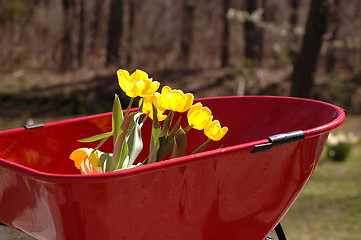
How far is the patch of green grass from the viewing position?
3332 millimetres

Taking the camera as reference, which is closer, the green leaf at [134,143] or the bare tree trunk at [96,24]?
the green leaf at [134,143]

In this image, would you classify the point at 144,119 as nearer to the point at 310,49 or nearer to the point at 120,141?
the point at 120,141

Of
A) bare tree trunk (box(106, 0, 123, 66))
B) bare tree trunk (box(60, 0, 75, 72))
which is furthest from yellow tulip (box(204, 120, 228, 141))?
bare tree trunk (box(60, 0, 75, 72))

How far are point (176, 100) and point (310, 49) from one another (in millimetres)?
2874

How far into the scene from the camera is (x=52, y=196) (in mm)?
1061

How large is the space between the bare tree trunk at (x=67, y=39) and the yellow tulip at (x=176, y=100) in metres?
8.62

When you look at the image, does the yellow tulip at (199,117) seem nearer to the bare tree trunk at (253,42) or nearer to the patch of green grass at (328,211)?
the patch of green grass at (328,211)

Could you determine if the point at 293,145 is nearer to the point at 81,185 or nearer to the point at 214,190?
the point at 214,190

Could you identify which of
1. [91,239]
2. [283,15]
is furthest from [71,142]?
[283,15]

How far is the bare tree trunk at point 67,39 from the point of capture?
9.73 m

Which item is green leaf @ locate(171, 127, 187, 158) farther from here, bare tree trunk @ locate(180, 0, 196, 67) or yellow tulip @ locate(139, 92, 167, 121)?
bare tree trunk @ locate(180, 0, 196, 67)

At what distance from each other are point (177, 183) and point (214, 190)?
0.13 metres

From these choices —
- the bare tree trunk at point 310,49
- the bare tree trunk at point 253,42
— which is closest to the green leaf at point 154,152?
the bare tree trunk at point 310,49

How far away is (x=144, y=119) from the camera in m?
1.40
